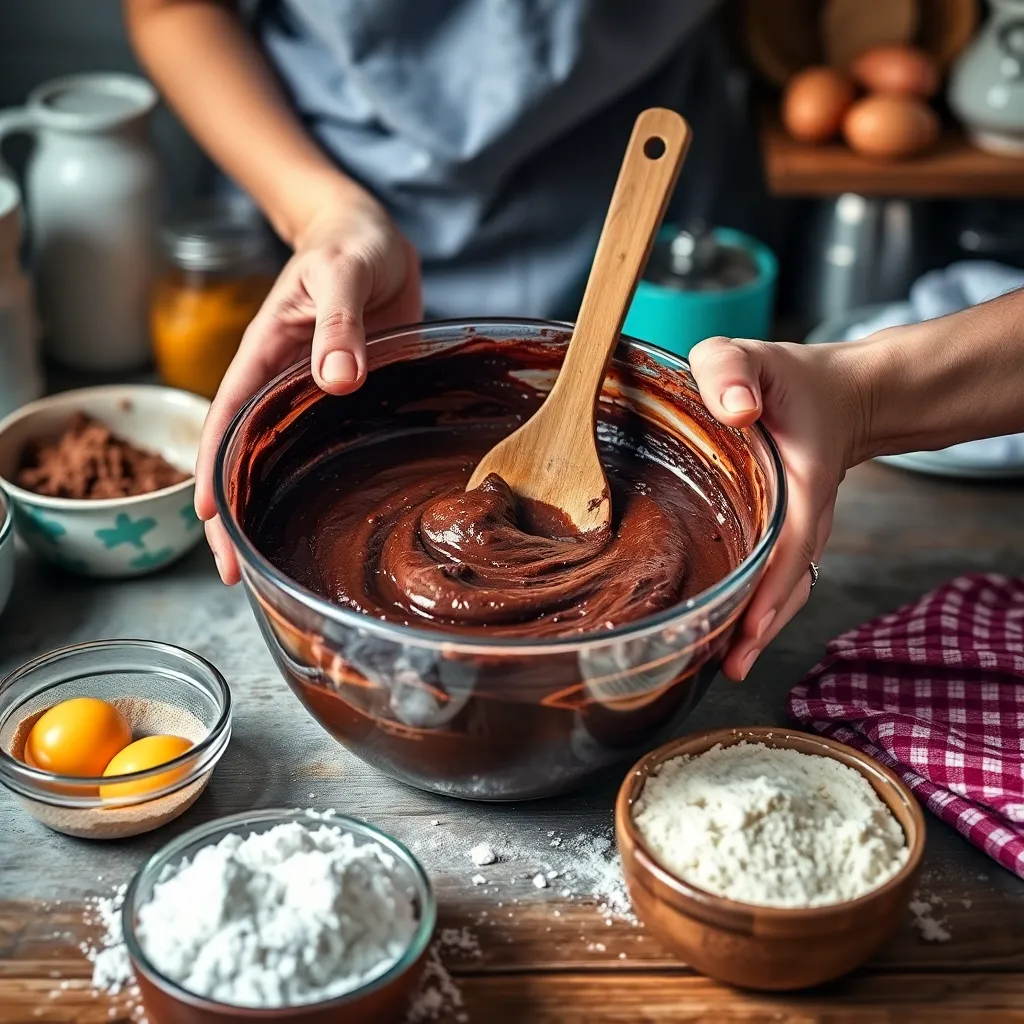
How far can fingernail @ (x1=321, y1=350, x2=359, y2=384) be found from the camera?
1297 millimetres

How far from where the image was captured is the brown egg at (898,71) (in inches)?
82.2

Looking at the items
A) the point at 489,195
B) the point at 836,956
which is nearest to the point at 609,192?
the point at 489,195

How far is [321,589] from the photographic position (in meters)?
1.25

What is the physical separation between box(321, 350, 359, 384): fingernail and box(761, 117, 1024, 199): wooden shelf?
1.01 metres

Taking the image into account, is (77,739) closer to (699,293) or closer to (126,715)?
(126,715)

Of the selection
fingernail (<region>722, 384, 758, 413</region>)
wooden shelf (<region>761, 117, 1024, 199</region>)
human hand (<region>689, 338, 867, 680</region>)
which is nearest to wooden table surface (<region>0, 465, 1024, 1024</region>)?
human hand (<region>689, 338, 867, 680</region>)

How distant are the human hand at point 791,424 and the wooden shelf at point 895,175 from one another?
0.76 metres

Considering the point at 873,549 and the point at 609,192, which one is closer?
the point at 873,549

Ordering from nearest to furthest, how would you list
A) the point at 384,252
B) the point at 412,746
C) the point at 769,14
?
the point at 412,746
the point at 384,252
the point at 769,14

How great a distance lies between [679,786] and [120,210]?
1.32 metres

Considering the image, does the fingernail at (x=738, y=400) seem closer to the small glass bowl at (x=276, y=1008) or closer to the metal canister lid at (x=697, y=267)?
the small glass bowl at (x=276, y=1008)

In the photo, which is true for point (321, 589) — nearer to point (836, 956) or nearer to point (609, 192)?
point (836, 956)

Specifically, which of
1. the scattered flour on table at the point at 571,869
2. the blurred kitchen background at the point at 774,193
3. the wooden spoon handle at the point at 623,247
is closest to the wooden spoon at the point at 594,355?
the wooden spoon handle at the point at 623,247

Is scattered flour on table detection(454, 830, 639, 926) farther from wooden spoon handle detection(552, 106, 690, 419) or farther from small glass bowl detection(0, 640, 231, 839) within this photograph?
wooden spoon handle detection(552, 106, 690, 419)
